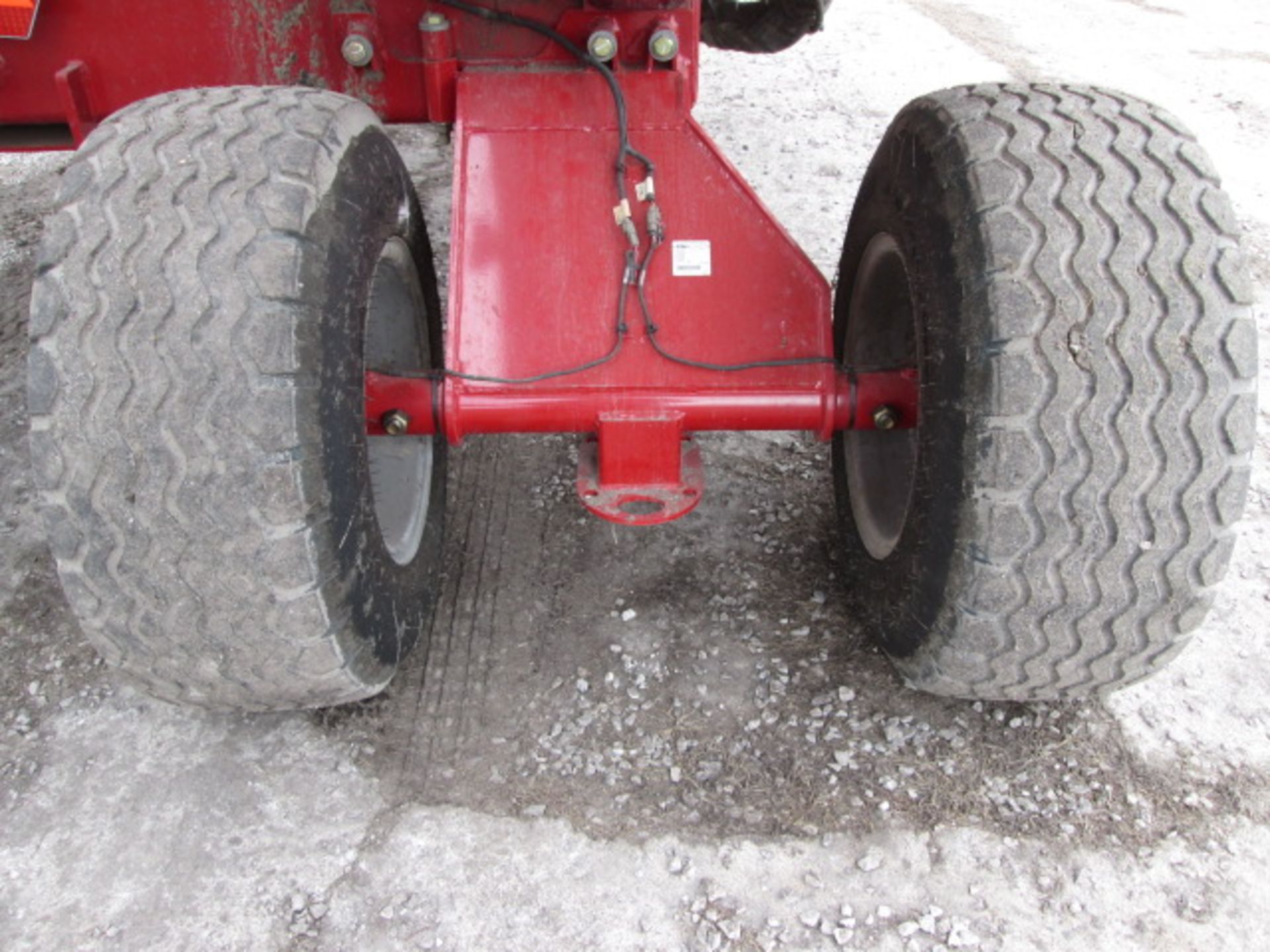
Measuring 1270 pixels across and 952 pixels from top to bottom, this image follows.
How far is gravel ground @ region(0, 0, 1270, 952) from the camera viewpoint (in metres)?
2.12

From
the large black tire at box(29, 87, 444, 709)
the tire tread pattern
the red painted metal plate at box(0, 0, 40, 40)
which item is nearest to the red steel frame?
the red painted metal plate at box(0, 0, 40, 40)

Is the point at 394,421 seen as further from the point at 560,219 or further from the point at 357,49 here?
the point at 357,49

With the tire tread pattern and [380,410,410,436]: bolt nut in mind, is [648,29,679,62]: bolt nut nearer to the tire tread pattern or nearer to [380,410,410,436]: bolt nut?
the tire tread pattern

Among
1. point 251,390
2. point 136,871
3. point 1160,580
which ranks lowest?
point 136,871

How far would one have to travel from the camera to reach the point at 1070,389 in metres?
1.83

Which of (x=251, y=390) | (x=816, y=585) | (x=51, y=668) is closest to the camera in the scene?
(x=251, y=390)

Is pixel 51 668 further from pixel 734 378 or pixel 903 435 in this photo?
pixel 903 435

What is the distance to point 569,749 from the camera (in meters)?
2.44

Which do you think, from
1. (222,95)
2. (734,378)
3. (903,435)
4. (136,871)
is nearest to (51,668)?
(136,871)

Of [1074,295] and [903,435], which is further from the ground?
[1074,295]

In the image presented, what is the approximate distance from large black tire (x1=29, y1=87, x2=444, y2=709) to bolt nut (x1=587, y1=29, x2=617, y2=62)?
Answer: 0.66 metres

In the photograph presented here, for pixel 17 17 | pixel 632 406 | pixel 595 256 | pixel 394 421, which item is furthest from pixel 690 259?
pixel 17 17

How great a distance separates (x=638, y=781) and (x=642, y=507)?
2.02 ft

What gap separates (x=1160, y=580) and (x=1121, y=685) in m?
0.35
